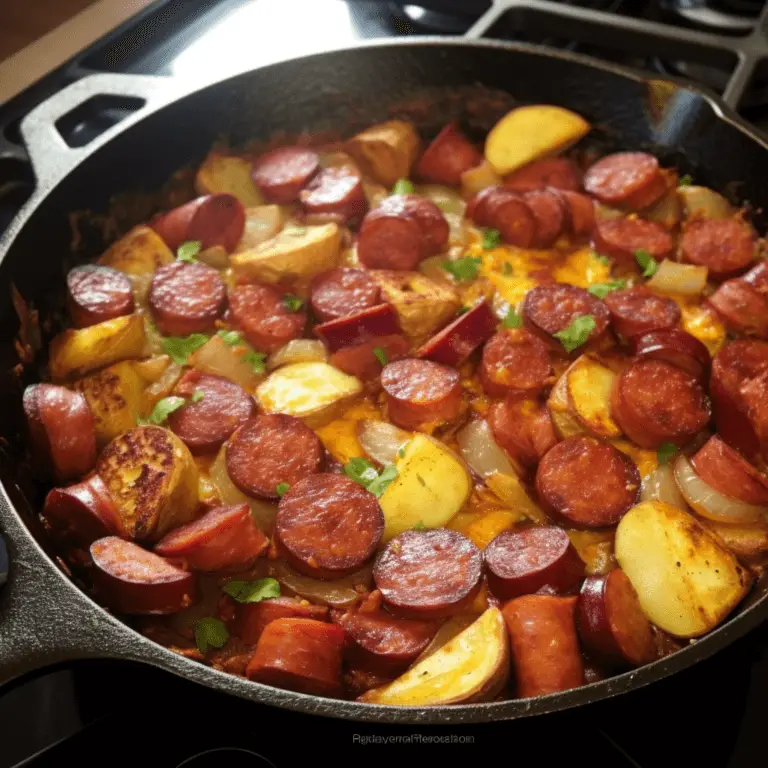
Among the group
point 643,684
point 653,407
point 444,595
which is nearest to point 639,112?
point 653,407

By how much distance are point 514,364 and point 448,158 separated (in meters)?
0.96

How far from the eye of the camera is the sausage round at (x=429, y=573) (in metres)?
1.74

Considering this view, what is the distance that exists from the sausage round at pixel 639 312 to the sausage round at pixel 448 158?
0.77 metres

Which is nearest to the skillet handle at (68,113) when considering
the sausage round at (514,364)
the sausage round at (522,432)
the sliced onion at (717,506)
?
the sausage round at (514,364)

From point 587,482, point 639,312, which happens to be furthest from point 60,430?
point 639,312

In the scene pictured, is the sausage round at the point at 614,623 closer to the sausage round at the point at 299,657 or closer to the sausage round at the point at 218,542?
the sausage round at the point at 299,657

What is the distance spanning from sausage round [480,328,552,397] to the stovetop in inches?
32.8

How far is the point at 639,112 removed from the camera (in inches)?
107

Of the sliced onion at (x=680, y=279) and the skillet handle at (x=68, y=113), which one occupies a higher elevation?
the skillet handle at (x=68, y=113)

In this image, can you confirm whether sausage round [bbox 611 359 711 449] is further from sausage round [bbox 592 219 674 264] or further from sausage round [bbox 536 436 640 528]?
sausage round [bbox 592 219 674 264]

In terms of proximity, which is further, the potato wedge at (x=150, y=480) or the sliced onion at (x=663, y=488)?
the sliced onion at (x=663, y=488)

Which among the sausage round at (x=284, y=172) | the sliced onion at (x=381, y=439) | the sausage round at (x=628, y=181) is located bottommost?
the sliced onion at (x=381, y=439)

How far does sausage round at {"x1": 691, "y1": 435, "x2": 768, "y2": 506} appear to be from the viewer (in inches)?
74.7

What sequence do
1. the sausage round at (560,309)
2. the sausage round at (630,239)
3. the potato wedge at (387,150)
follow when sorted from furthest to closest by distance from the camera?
the potato wedge at (387,150) < the sausage round at (630,239) < the sausage round at (560,309)
